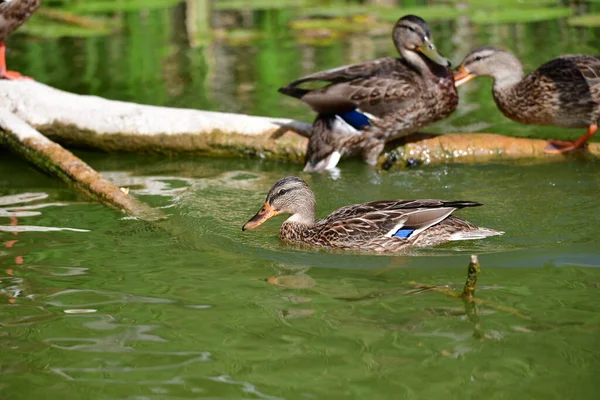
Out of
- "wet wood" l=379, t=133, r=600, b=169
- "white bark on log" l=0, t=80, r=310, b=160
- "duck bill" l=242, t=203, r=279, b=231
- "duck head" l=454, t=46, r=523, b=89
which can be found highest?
"duck head" l=454, t=46, r=523, b=89

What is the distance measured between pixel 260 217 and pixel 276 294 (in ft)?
3.55

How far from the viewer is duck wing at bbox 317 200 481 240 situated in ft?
20.8

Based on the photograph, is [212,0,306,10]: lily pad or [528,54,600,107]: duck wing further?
[212,0,306,10]: lily pad

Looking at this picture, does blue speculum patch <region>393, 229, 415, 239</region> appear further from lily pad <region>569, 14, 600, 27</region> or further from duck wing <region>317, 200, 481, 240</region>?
lily pad <region>569, 14, 600, 27</region>

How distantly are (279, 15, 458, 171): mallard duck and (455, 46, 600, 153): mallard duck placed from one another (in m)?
0.56

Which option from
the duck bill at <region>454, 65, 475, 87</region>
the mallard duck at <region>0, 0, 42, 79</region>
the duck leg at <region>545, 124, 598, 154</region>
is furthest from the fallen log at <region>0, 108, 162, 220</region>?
the duck bill at <region>454, 65, 475, 87</region>

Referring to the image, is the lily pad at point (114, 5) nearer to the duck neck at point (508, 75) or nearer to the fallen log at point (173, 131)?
the fallen log at point (173, 131)

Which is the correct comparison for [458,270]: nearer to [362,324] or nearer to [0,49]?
[362,324]

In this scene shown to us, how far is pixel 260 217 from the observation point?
6.79 metres

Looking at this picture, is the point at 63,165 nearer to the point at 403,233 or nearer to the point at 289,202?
the point at 289,202

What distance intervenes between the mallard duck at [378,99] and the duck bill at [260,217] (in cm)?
192

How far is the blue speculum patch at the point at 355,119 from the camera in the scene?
8742 mm

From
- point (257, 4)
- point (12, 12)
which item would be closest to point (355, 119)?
point (12, 12)

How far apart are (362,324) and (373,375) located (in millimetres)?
584
